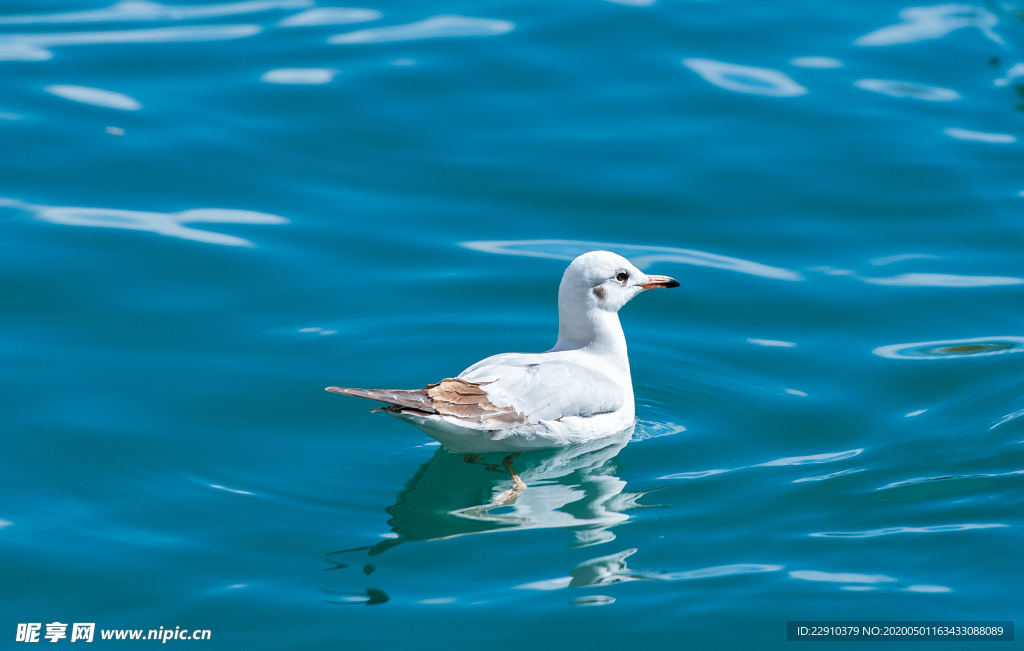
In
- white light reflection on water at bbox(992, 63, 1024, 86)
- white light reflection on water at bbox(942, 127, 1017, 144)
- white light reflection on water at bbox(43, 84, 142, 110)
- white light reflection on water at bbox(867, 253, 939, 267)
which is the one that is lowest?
white light reflection on water at bbox(867, 253, 939, 267)

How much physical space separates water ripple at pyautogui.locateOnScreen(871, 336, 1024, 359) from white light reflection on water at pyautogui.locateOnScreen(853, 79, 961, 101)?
190 inches

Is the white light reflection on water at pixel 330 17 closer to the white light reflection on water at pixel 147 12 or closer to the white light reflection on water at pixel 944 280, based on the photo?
the white light reflection on water at pixel 147 12

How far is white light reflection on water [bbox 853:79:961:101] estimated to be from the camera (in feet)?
41.5

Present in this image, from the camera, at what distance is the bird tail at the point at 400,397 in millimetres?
6195

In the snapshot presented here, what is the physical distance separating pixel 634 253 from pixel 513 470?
11.2ft

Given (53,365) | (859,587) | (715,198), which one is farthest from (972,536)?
(53,365)

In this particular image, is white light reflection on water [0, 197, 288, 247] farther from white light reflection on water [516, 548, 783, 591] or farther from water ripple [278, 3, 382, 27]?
white light reflection on water [516, 548, 783, 591]

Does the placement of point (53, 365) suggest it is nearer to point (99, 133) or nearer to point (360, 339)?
point (360, 339)

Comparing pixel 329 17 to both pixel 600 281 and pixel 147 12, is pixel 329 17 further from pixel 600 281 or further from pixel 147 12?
pixel 600 281

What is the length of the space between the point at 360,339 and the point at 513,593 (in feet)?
10.4

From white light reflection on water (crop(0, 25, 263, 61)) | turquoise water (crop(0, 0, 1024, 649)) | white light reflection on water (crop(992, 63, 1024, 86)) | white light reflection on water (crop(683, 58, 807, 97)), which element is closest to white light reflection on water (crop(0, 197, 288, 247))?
turquoise water (crop(0, 0, 1024, 649))

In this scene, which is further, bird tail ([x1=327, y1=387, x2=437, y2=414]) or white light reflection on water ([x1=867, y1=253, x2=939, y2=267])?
white light reflection on water ([x1=867, y1=253, x2=939, y2=267])

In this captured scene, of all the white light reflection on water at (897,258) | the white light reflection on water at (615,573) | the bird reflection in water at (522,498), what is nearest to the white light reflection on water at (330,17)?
the white light reflection on water at (897,258)

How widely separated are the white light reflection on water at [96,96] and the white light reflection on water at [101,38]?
1.00 metres
